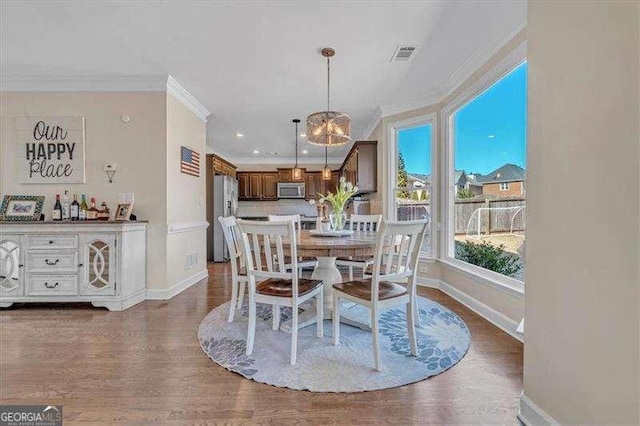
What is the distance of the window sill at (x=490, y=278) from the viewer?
245cm

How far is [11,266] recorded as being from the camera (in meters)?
3.12

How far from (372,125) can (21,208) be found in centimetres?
484

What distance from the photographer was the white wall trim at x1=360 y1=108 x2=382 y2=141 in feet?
15.0

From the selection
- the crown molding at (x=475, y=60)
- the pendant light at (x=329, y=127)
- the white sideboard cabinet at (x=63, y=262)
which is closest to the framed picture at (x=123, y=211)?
the white sideboard cabinet at (x=63, y=262)

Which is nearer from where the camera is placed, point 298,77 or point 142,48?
point 142,48

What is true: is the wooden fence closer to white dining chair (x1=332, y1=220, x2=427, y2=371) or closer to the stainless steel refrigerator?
white dining chair (x1=332, y1=220, x2=427, y2=371)

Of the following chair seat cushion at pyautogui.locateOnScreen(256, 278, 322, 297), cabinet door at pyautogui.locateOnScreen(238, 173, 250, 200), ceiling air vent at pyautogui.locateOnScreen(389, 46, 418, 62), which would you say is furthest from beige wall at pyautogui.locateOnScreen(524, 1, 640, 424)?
cabinet door at pyautogui.locateOnScreen(238, 173, 250, 200)

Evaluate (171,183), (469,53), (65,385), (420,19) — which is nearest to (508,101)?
(469,53)

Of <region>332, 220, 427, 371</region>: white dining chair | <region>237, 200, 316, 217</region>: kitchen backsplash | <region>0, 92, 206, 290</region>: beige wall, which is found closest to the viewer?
<region>332, 220, 427, 371</region>: white dining chair

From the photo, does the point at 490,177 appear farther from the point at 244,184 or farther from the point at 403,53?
the point at 244,184

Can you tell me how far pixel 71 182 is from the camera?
3.45 meters

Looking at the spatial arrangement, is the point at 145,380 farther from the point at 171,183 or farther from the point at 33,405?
the point at 171,183

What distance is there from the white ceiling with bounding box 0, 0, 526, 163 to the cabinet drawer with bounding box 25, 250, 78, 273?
6.54ft

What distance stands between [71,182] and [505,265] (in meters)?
4.72
